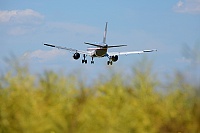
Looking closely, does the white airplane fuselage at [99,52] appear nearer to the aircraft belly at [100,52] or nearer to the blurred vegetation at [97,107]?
the aircraft belly at [100,52]

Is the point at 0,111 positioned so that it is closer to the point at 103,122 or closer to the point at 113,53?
the point at 103,122

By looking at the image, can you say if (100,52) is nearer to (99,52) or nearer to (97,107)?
(99,52)

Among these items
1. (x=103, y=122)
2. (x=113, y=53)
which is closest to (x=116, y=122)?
(x=103, y=122)

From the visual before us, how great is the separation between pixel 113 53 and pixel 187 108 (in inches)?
2771

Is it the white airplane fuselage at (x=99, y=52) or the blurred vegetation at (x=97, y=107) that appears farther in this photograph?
the white airplane fuselage at (x=99, y=52)

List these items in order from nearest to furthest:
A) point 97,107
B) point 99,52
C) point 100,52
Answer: point 97,107, point 100,52, point 99,52

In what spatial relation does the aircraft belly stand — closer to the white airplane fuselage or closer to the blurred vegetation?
the white airplane fuselage

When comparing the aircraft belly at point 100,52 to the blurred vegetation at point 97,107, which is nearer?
the blurred vegetation at point 97,107

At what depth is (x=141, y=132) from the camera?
50.5 feet

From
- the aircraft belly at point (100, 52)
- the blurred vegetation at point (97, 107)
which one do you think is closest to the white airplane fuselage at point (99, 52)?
the aircraft belly at point (100, 52)

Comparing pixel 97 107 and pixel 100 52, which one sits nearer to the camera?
pixel 97 107

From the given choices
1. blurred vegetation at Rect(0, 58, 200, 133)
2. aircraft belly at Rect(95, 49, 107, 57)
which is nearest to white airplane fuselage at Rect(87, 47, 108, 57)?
aircraft belly at Rect(95, 49, 107, 57)

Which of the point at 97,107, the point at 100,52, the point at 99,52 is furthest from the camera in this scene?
the point at 99,52

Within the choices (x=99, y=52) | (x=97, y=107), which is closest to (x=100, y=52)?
(x=99, y=52)
